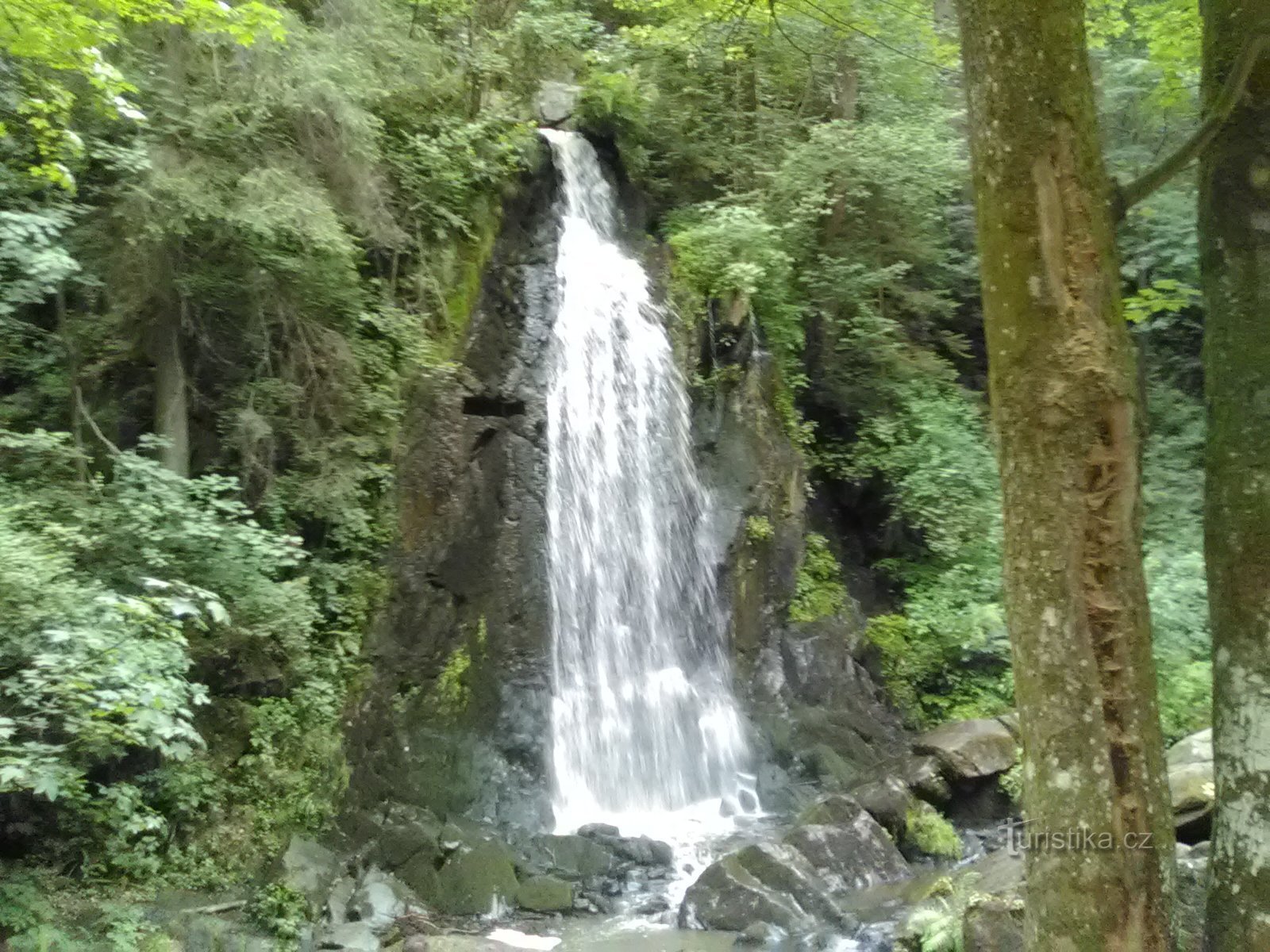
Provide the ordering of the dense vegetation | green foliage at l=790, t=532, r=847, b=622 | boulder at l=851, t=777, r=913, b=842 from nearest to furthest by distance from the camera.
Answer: the dense vegetation, boulder at l=851, t=777, r=913, b=842, green foliage at l=790, t=532, r=847, b=622

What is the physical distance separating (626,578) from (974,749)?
12.2 feet

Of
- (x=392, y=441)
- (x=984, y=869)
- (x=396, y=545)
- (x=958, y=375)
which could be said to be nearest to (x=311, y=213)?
(x=392, y=441)

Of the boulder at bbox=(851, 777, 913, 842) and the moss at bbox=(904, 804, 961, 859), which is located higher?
the boulder at bbox=(851, 777, 913, 842)

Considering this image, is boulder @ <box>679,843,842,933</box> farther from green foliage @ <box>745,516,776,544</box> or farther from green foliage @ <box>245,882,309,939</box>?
green foliage @ <box>745,516,776,544</box>

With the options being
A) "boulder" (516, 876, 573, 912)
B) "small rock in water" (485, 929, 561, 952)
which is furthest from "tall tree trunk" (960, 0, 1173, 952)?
"boulder" (516, 876, 573, 912)

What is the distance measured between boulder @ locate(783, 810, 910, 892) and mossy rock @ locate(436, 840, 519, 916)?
218 cm

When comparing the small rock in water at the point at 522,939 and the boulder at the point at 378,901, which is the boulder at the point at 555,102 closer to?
the boulder at the point at 378,901

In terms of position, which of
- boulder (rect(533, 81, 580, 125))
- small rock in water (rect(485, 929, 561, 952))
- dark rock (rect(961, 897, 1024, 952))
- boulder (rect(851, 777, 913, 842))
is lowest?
small rock in water (rect(485, 929, 561, 952))

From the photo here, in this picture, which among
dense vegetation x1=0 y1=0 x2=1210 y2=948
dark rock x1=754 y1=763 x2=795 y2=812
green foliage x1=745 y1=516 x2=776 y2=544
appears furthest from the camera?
green foliage x1=745 y1=516 x2=776 y2=544

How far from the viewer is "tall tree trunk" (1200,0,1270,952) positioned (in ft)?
10.2

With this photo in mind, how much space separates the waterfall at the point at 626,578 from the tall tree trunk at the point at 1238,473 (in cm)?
600

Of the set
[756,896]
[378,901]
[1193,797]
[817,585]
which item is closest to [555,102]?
[817,585]

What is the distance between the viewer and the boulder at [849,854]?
761 centimetres

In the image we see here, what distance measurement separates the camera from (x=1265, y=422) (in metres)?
3.28
